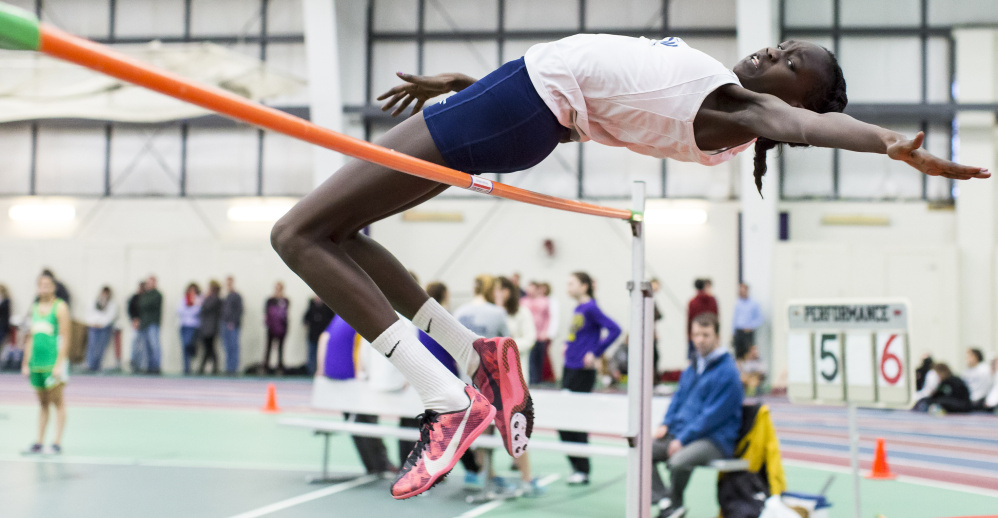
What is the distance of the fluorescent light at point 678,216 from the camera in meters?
14.3

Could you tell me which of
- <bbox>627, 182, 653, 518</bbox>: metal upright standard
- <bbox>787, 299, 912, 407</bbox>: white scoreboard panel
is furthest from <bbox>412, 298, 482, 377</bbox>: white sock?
<bbox>787, 299, 912, 407</bbox>: white scoreboard panel

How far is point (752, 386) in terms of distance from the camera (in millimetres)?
12266

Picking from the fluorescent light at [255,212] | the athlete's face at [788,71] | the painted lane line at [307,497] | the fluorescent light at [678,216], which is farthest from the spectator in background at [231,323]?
the athlete's face at [788,71]

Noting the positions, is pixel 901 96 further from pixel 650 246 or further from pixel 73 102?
pixel 73 102

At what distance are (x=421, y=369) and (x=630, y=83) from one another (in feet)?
2.68

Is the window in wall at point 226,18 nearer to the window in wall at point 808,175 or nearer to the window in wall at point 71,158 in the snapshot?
the window in wall at point 71,158

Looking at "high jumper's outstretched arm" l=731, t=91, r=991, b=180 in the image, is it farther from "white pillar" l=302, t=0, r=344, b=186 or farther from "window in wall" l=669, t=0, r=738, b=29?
"window in wall" l=669, t=0, r=738, b=29

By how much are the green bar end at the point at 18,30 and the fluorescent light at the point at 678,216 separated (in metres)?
13.5

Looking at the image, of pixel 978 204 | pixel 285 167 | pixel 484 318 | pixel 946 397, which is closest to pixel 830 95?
pixel 484 318

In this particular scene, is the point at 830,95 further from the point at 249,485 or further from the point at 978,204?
the point at 978,204

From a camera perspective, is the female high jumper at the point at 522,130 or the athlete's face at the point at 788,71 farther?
the athlete's face at the point at 788,71

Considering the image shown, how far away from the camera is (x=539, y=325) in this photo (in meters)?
13.1

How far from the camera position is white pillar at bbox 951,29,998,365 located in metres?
13.4

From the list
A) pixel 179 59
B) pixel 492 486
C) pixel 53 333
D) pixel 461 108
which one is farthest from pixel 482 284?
pixel 179 59
